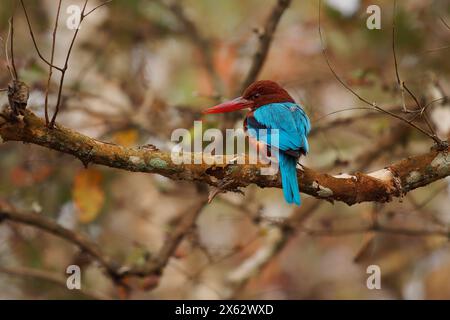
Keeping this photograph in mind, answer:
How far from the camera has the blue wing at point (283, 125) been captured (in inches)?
129

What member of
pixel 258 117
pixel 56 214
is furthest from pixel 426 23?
pixel 56 214

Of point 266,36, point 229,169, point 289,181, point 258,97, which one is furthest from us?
point 266,36

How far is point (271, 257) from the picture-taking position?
477 centimetres

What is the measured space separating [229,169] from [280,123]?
2.85ft

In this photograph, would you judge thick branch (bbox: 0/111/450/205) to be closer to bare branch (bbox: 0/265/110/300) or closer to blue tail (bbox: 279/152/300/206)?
blue tail (bbox: 279/152/300/206)

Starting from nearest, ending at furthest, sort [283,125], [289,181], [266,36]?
[289,181]
[283,125]
[266,36]

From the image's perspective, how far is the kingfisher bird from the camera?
2.91m

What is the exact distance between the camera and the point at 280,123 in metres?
3.54

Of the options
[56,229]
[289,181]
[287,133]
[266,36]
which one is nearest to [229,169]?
[289,181]

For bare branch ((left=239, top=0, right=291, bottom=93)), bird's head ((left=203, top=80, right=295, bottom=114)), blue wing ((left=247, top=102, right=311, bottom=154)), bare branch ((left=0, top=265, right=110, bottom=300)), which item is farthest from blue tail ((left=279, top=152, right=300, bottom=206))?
bare branch ((left=0, top=265, right=110, bottom=300))

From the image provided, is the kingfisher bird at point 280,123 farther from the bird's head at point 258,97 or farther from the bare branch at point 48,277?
the bare branch at point 48,277

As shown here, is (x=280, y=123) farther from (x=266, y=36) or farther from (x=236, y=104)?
(x=266, y=36)

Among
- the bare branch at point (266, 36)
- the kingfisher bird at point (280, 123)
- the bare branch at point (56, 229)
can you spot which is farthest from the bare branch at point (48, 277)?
the bare branch at point (266, 36)

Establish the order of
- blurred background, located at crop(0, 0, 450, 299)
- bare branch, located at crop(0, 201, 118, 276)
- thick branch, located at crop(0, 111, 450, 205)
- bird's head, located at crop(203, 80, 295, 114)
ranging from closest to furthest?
1. thick branch, located at crop(0, 111, 450, 205)
2. bare branch, located at crop(0, 201, 118, 276)
3. bird's head, located at crop(203, 80, 295, 114)
4. blurred background, located at crop(0, 0, 450, 299)
